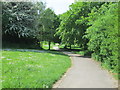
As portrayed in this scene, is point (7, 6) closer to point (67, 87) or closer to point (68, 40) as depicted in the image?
point (68, 40)

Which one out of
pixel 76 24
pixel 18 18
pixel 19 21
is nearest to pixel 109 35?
pixel 76 24

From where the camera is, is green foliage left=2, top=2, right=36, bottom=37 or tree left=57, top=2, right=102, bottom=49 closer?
tree left=57, top=2, right=102, bottom=49

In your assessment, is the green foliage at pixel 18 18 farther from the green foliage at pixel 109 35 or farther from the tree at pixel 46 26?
the green foliage at pixel 109 35

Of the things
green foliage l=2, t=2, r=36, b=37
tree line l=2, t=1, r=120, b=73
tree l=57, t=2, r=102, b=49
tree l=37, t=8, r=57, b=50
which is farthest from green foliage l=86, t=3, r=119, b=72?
tree l=37, t=8, r=57, b=50

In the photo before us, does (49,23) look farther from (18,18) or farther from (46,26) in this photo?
(18,18)

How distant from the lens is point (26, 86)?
577 centimetres

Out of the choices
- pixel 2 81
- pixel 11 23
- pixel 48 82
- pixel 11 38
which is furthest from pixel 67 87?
pixel 11 38

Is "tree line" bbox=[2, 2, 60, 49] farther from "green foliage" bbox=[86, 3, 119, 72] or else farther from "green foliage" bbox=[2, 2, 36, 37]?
"green foliage" bbox=[86, 3, 119, 72]

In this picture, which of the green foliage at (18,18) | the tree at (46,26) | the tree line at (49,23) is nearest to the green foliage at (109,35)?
the tree line at (49,23)

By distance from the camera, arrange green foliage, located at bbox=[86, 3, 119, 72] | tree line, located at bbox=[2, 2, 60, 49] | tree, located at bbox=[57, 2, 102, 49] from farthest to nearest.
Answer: tree line, located at bbox=[2, 2, 60, 49], tree, located at bbox=[57, 2, 102, 49], green foliage, located at bbox=[86, 3, 119, 72]

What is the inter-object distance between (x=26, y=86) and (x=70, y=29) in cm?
1603

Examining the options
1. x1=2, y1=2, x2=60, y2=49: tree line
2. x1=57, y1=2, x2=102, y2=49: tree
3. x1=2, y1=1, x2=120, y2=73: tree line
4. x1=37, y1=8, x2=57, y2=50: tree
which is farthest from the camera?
x1=37, y1=8, x2=57, y2=50: tree

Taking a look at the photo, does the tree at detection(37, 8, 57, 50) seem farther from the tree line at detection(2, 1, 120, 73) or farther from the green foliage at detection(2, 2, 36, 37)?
the green foliage at detection(2, 2, 36, 37)

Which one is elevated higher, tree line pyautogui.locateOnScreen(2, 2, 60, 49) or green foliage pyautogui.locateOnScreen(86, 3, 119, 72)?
tree line pyautogui.locateOnScreen(2, 2, 60, 49)
